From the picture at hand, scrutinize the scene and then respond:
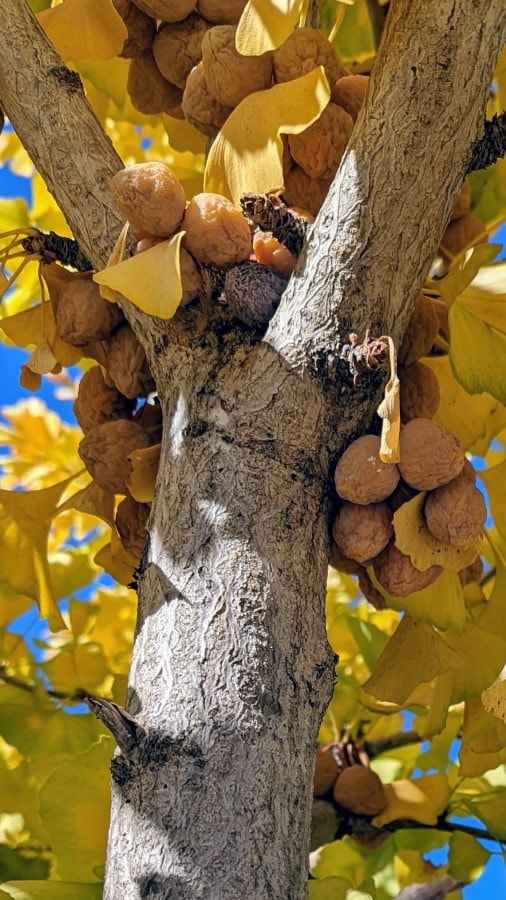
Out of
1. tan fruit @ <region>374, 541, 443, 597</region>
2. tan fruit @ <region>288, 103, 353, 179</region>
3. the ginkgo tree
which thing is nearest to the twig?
the ginkgo tree

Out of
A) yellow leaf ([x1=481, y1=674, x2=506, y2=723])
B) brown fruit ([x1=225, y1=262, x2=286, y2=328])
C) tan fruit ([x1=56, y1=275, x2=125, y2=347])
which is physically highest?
tan fruit ([x1=56, y1=275, x2=125, y2=347])

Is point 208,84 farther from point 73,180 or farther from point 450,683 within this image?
point 450,683

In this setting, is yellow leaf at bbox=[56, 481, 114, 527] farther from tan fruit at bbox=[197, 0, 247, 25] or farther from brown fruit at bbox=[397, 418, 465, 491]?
tan fruit at bbox=[197, 0, 247, 25]

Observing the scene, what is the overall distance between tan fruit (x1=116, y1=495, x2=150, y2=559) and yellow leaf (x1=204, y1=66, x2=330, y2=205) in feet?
1.08

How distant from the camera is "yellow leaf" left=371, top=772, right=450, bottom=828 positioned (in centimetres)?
145

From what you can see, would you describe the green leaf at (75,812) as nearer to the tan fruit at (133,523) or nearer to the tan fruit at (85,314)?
the tan fruit at (133,523)

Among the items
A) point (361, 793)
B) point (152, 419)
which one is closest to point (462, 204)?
point (152, 419)

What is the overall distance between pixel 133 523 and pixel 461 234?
0.53 m

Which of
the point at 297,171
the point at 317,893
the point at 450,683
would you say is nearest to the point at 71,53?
the point at 297,171

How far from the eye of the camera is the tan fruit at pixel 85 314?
1021 millimetres

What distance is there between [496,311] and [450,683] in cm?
41

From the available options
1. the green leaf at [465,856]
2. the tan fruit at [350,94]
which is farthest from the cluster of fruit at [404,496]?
the green leaf at [465,856]

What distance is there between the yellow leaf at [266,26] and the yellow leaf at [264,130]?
5 centimetres

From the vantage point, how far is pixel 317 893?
100 cm
